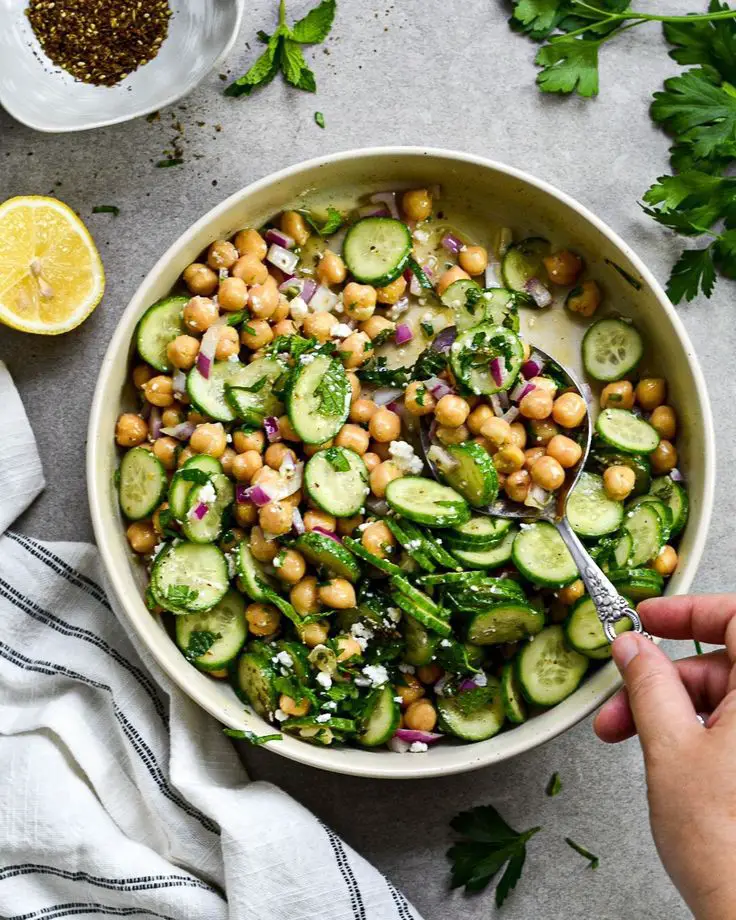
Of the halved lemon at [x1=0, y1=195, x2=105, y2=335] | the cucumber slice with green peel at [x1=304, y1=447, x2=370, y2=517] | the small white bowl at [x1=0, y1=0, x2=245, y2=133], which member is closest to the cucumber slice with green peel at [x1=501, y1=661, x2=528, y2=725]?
the cucumber slice with green peel at [x1=304, y1=447, x2=370, y2=517]

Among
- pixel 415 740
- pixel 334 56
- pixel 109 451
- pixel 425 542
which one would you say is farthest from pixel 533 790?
pixel 334 56

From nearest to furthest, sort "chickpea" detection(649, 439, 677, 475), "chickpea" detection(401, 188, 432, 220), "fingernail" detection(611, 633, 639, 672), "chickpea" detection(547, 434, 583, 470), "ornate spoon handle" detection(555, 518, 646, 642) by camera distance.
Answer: "fingernail" detection(611, 633, 639, 672), "ornate spoon handle" detection(555, 518, 646, 642), "chickpea" detection(547, 434, 583, 470), "chickpea" detection(649, 439, 677, 475), "chickpea" detection(401, 188, 432, 220)

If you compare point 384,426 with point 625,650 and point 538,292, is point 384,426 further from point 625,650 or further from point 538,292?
point 625,650

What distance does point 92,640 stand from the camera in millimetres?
3287

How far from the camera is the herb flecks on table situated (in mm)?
3320

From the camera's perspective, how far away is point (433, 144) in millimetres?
3406

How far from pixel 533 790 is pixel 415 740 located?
56 centimetres

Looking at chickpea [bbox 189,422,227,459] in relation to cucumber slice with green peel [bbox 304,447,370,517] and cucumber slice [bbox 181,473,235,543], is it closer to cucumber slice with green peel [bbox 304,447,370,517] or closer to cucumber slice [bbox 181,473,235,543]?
cucumber slice [bbox 181,473,235,543]

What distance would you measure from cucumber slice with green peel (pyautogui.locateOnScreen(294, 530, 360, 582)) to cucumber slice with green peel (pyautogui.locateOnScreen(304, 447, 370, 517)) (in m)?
0.10

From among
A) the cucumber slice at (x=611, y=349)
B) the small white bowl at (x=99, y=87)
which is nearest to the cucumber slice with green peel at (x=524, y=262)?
the cucumber slice at (x=611, y=349)

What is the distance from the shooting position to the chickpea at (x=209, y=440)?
304 cm

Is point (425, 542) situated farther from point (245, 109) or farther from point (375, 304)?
point (245, 109)

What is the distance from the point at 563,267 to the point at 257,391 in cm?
112

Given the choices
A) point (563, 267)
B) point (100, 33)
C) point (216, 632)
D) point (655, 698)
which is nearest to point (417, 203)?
point (563, 267)
